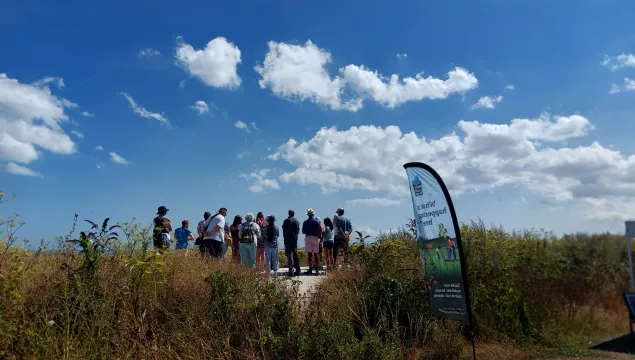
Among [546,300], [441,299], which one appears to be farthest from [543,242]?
[441,299]

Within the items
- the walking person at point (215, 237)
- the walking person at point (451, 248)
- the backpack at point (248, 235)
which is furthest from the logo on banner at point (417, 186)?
the backpack at point (248, 235)

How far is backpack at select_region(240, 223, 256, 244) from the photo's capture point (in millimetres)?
11453

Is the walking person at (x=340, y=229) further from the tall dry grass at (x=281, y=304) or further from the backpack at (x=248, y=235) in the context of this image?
the tall dry grass at (x=281, y=304)

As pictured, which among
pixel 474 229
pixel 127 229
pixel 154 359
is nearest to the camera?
pixel 154 359

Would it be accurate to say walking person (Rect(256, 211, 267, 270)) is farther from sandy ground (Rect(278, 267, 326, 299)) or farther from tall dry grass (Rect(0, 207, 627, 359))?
tall dry grass (Rect(0, 207, 627, 359))

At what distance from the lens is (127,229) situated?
268 inches

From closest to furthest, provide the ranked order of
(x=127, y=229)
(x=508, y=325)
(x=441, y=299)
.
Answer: (x=441, y=299)
(x=127, y=229)
(x=508, y=325)

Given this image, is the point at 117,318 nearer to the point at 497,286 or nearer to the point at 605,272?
the point at 497,286

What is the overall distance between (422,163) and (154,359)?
4190 millimetres

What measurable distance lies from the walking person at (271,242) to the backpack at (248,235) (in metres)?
0.64

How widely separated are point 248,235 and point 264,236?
2.92 feet

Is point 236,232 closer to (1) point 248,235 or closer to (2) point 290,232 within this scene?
(1) point 248,235

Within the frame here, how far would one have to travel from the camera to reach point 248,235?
11469 millimetres

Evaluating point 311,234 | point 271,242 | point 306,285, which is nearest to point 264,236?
point 271,242
